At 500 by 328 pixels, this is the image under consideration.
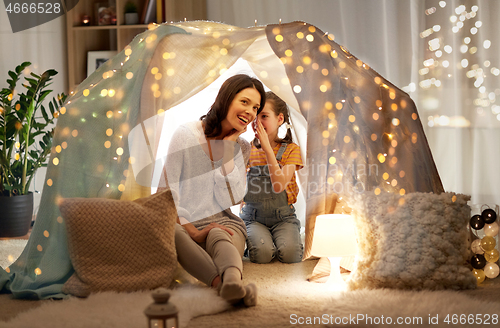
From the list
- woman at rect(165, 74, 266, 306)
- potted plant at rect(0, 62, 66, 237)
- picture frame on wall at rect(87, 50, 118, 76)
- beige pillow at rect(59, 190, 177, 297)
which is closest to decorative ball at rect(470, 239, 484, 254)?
woman at rect(165, 74, 266, 306)

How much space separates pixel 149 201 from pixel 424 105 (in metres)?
1.81

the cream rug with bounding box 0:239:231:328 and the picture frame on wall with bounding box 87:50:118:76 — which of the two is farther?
the picture frame on wall with bounding box 87:50:118:76

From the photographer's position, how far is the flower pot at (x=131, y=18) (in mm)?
3016

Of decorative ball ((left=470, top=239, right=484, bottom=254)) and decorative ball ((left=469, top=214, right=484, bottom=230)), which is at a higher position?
decorative ball ((left=469, top=214, right=484, bottom=230))

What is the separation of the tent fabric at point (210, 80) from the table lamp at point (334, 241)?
179mm

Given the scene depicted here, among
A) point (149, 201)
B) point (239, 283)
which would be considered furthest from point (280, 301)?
point (149, 201)

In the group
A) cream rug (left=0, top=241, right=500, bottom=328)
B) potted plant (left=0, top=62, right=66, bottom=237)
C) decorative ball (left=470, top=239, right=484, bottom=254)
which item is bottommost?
cream rug (left=0, top=241, right=500, bottom=328)

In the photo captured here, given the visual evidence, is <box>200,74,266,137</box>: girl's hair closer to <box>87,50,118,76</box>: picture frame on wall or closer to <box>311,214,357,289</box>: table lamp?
<box>311,214,357,289</box>: table lamp

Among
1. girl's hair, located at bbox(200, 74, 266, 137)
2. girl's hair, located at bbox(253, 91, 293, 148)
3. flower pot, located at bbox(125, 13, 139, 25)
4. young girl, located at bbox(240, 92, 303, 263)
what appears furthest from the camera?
flower pot, located at bbox(125, 13, 139, 25)

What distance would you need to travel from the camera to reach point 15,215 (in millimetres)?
2652

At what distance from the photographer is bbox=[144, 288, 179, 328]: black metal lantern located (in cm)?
102

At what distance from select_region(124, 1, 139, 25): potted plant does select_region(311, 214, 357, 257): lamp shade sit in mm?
2009

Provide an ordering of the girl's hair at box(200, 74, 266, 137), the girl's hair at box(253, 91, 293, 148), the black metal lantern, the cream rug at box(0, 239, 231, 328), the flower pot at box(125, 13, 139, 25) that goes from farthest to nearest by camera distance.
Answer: the flower pot at box(125, 13, 139, 25)
the girl's hair at box(253, 91, 293, 148)
the girl's hair at box(200, 74, 266, 137)
the cream rug at box(0, 239, 231, 328)
the black metal lantern

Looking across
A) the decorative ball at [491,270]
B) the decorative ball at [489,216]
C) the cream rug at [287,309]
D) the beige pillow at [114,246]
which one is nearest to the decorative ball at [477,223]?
the decorative ball at [489,216]
